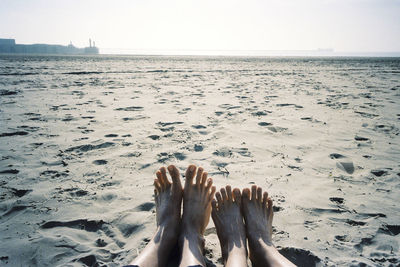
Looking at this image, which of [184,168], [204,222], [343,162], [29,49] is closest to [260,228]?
[204,222]

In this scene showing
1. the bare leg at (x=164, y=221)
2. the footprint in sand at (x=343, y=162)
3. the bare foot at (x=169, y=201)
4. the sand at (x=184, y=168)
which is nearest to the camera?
the bare leg at (x=164, y=221)

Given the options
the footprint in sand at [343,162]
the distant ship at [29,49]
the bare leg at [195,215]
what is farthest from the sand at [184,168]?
the distant ship at [29,49]

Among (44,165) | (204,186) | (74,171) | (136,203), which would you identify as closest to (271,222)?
(204,186)

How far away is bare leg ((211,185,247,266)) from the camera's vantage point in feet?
4.32

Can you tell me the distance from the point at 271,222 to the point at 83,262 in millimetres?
1164

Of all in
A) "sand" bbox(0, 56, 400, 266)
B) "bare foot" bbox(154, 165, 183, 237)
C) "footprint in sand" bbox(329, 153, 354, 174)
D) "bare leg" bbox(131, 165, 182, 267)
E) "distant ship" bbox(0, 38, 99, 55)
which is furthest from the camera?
"distant ship" bbox(0, 38, 99, 55)

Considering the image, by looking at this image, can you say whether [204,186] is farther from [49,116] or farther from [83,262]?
[49,116]

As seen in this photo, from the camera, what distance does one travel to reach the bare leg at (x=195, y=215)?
4.20 feet

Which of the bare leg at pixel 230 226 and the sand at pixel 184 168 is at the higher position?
the sand at pixel 184 168

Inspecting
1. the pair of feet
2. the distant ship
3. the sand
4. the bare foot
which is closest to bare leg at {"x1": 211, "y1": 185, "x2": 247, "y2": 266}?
the pair of feet

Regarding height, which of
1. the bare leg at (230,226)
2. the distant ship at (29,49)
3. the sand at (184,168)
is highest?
the distant ship at (29,49)

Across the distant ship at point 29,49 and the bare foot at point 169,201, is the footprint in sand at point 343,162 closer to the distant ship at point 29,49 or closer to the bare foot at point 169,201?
the bare foot at point 169,201

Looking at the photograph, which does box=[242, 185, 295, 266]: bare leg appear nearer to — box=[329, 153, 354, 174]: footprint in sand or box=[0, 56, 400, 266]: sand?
box=[0, 56, 400, 266]: sand

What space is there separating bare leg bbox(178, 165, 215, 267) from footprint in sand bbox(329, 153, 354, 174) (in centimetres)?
126
